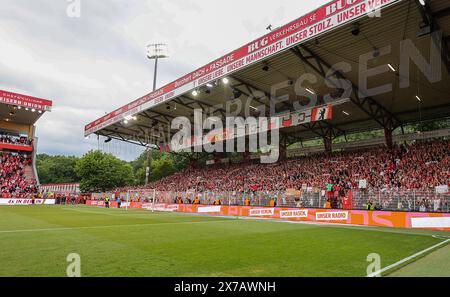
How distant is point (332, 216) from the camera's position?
750 inches

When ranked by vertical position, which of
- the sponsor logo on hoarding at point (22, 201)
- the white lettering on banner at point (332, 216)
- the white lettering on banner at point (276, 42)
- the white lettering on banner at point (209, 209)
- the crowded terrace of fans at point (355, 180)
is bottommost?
the sponsor logo on hoarding at point (22, 201)

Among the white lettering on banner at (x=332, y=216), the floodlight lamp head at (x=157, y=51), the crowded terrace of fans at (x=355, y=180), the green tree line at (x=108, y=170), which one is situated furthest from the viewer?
the green tree line at (x=108, y=170)

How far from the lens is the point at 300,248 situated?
27.3 feet

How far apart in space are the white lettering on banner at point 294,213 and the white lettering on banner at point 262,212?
3.07ft

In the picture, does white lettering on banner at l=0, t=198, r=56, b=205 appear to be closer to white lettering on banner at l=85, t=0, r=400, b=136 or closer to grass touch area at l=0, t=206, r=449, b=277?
white lettering on banner at l=85, t=0, r=400, b=136

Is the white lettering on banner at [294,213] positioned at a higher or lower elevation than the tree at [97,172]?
lower

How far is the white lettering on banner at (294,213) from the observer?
67.8 feet

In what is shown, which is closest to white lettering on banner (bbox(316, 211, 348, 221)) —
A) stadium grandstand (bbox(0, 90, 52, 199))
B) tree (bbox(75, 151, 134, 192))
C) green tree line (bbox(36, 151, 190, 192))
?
green tree line (bbox(36, 151, 190, 192))

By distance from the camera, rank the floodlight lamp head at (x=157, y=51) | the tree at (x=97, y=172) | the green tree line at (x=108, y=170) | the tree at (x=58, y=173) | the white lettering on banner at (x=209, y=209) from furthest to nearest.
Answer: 1. the tree at (x=58, y=173)
2. the green tree line at (x=108, y=170)
3. the tree at (x=97, y=172)
4. the floodlight lamp head at (x=157, y=51)
5. the white lettering on banner at (x=209, y=209)

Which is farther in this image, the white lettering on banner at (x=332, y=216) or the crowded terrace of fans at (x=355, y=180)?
the white lettering on banner at (x=332, y=216)

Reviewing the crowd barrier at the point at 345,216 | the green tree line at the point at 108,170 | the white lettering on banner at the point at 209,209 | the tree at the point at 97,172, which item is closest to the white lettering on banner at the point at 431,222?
the crowd barrier at the point at 345,216

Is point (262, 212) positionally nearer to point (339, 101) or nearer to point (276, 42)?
point (339, 101)

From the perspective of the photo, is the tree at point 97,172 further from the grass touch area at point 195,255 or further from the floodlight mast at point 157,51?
the grass touch area at point 195,255

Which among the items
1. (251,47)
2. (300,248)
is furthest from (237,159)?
(300,248)
